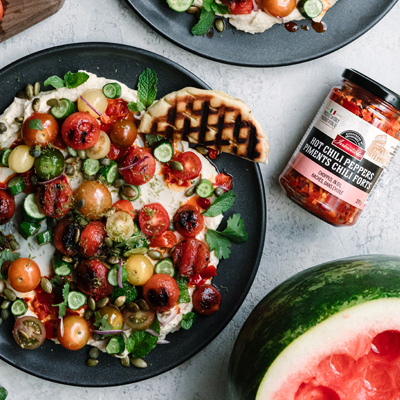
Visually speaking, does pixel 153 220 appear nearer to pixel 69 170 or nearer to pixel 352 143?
pixel 69 170

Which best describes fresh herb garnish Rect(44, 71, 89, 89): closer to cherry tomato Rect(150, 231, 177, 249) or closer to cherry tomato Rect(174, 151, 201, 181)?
cherry tomato Rect(174, 151, 201, 181)

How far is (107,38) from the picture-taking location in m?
2.40

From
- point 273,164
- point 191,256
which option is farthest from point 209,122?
point 191,256

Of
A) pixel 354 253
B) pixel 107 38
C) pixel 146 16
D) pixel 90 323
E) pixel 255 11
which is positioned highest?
pixel 255 11

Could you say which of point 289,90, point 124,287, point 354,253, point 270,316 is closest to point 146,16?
point 289,90

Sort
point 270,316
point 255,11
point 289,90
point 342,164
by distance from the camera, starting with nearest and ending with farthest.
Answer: point 270,316, point 342,164, point 255,11, point 289,90

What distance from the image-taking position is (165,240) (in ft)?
7.64

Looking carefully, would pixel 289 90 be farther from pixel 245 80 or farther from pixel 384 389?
pixel 384 389

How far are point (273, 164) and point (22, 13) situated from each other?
5.49ft

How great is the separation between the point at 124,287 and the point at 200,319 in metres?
0.49

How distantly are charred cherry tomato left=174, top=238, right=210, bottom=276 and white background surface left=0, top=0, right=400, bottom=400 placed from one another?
0.44m

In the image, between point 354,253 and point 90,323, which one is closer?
point 90,323

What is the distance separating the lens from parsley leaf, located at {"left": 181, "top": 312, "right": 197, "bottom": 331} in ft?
7.68

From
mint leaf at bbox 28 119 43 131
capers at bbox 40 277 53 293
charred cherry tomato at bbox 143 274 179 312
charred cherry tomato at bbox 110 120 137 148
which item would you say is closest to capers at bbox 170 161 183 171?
charred cherry tomato at bbox 110 120 137 148
